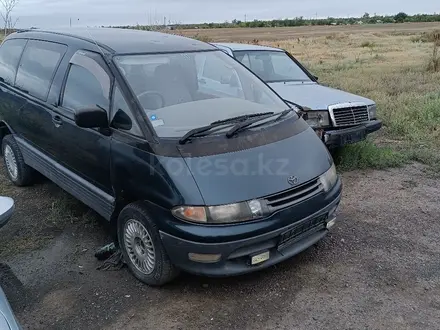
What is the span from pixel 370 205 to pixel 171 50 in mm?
2750

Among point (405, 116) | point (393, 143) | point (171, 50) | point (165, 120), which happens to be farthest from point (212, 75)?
point (405, 116)

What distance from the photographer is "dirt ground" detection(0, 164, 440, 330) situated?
306cm

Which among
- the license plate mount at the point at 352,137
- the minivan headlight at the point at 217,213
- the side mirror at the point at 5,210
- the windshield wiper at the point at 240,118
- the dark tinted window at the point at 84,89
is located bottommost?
the license plate mount at the point at 352,137

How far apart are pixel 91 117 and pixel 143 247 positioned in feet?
3.57

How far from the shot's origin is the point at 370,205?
4887 millimetres

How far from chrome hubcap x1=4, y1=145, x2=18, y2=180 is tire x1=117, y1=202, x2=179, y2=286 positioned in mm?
2475

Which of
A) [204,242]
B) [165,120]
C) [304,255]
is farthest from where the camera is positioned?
[304,255]

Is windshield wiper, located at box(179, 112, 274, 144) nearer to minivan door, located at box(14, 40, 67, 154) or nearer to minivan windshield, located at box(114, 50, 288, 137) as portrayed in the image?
minivan windshield, located at box(114, 50, 288, 137)

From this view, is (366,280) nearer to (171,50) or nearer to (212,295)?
(212,295)

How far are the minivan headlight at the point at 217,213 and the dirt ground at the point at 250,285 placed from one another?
2.26 ft

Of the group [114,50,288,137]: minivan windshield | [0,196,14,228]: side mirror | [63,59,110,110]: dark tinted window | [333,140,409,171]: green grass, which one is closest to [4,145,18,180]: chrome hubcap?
[63,59,110,110]: dark tinted window

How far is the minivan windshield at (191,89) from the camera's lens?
3492mm

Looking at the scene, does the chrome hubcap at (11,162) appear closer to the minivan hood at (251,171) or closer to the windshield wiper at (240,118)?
the windshield wiper at (240,118)

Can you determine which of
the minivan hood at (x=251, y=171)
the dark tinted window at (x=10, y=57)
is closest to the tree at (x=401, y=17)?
the dark tinted window at (x=10, y=57)
